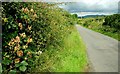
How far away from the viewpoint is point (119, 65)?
12.7 m

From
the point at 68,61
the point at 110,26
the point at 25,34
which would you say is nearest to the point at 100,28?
the point at 110,26

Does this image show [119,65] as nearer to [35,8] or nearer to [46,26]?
[46,26]

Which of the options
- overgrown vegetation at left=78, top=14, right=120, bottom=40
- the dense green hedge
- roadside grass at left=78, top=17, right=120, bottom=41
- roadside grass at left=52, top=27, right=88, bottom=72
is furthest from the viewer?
overgrown vegetation at left=78, top=14, right=120, bottom=40

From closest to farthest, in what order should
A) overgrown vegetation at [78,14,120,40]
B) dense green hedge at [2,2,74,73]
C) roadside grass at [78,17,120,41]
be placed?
dense green hedge at [2,2,74,73] → roadside grass at [78,17,120,41] → overgrown vegetation at [78,14,120,40]

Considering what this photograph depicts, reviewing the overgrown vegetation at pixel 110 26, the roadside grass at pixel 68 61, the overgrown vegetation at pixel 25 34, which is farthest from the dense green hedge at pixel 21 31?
the overgrown vegetation at pixel 110 26

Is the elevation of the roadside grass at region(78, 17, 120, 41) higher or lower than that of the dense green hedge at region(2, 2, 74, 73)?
lower

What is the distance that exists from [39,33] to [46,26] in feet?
1.91

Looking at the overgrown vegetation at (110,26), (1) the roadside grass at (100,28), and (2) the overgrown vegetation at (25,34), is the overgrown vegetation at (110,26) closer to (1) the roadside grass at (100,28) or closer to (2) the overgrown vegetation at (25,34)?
(1) the roadside grass at (100,28)

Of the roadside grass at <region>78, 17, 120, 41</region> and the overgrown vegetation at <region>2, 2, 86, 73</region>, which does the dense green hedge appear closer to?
the overgrown vegetation at <region>2, 2, 86, 73</region>

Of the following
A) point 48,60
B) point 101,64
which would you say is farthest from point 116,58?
point 48,60

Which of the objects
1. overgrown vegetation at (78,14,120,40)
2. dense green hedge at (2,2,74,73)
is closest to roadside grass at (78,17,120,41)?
overgrown vegetation at (78,14,120,40)

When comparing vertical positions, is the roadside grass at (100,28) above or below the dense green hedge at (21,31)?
below

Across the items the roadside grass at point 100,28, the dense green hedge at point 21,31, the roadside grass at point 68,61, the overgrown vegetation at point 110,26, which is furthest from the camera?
the overgrown vegetation at point 110,26

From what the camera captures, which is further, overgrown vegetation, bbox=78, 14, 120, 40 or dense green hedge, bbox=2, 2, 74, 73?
overgrown vegetation, bbox=78, 14, 120, 40
